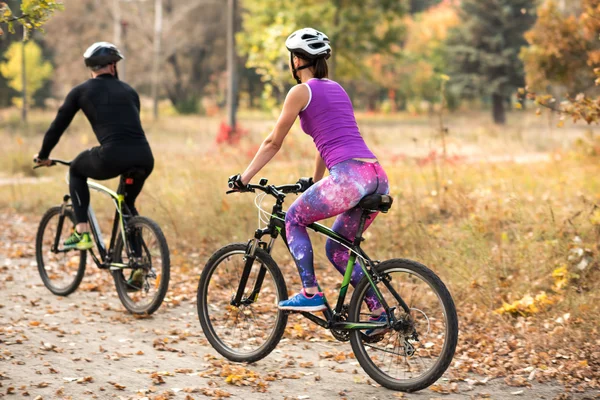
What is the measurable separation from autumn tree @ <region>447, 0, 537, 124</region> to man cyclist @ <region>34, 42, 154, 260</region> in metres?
35.7

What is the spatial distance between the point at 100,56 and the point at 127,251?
164 cm

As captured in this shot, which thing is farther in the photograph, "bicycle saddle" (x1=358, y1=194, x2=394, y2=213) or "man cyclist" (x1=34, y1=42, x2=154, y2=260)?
"man cyclist" (x1=34, y1=42, x2=154, y2=260)

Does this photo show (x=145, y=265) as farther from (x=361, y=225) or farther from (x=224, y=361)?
(x=361, y=225)

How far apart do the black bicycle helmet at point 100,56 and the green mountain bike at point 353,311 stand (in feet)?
7.47

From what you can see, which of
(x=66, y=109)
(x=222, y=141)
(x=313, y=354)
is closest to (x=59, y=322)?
(x=66, y=109)

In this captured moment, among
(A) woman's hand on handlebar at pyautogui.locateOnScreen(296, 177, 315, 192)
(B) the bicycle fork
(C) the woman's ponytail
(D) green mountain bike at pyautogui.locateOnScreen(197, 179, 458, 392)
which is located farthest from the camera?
(B) the bicycle fork

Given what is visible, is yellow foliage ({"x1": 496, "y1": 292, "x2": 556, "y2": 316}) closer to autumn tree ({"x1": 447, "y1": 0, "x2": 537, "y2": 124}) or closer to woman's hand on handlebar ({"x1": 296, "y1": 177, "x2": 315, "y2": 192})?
woman's hand on handlebar ({"x1": 296, "y1": 177, "x2": 315, "y2": 192})

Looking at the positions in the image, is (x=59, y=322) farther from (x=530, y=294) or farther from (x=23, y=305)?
(x=530, y=294)

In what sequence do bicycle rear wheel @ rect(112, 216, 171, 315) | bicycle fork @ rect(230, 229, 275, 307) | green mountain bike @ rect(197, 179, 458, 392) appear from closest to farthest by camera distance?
1. green mountain bike @ rect(197, 179, 458, 392)
2. bicycle fork @ rect(230, 229, 275, 307)
3. bicycle rear wheel @ rect(112, 216, 171, 315)

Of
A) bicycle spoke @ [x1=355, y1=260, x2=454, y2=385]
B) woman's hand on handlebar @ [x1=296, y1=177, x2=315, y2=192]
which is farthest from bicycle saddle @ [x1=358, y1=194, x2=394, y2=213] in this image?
woman's hand on handlebar @ [x1=296, y1=177, x2=315, y2=192]

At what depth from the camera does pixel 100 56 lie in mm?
6781

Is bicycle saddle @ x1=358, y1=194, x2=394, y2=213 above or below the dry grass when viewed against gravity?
above

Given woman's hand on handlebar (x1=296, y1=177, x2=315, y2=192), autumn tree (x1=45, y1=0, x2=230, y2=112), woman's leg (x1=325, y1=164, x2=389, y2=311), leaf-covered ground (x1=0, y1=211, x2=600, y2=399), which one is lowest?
leaf-covered ground (x1=0, y1=211, x2=600, y2=399)

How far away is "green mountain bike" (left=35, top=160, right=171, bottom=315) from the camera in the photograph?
657 centimetres
